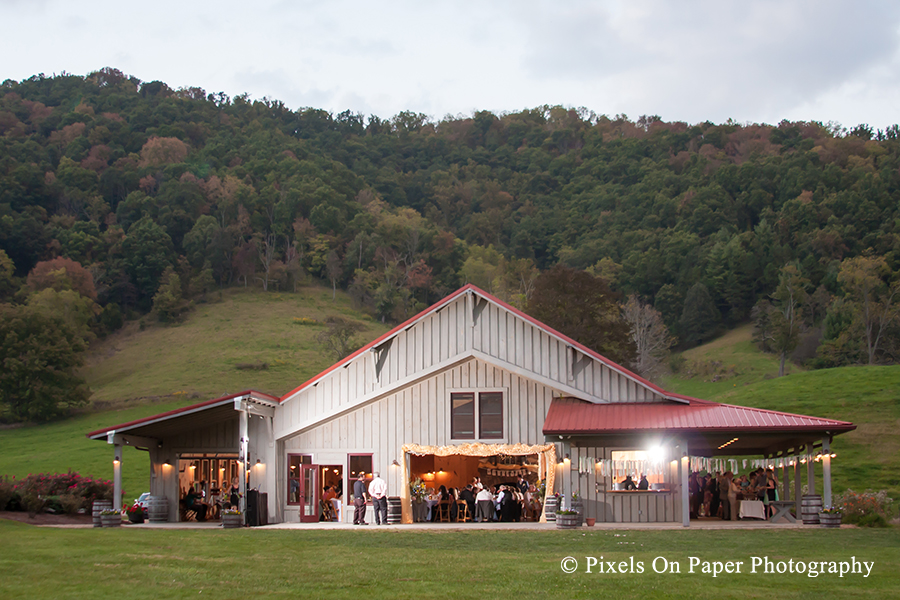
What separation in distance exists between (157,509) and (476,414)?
31.5 ft

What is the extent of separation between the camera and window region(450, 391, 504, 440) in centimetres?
2495

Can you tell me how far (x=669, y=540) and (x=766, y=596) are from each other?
6.95m

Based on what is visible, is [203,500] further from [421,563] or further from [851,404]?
[851,404]

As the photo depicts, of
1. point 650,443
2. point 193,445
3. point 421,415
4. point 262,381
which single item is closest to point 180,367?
point 262,381

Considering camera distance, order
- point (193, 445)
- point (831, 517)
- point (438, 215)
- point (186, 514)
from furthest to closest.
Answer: point (438, 215) < point (186, 514) < point (193, 445) < point (831, 517)

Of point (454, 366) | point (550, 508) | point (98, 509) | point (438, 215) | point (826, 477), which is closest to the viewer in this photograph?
point (826, 477)

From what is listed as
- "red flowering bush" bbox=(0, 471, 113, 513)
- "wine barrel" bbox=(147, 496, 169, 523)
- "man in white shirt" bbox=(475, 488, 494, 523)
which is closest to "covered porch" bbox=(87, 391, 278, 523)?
"wine barrel" bbox=(147, 496, 169, 523)

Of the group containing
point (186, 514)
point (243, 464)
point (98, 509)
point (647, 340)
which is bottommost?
point (186, 514)

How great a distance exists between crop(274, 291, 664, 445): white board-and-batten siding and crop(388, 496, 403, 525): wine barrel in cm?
180

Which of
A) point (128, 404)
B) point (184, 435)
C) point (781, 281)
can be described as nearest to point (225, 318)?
point (128, 404)

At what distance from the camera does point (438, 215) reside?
413 feet

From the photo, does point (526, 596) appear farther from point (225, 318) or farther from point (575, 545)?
point (225, 318)

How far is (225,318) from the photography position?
8512 centimetres

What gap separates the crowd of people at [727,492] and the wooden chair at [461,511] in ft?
21.6
